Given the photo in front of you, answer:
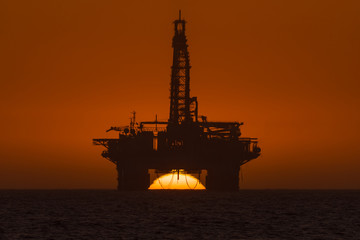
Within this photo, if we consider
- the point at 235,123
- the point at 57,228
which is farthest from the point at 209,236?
the point at 235,123

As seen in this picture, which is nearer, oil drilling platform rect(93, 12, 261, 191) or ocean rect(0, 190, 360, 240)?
ocean rect(0, 190, 360, 240)

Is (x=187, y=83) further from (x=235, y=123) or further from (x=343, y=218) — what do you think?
(x=343, y=218)

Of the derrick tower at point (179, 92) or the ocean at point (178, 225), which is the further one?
the derrick tower at point (179, 92)

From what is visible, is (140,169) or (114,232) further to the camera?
(140,169)

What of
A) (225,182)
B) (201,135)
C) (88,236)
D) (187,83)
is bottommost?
(88,236)

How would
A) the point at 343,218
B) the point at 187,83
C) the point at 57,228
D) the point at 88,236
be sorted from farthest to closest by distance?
the point at 187,83
the point at 343,218
the point at 57,228
the point at 88,236

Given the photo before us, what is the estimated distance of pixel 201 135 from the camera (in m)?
114

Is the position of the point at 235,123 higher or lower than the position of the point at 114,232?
higher

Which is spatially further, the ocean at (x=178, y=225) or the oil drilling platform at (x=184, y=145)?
the oil drilling platform at (x=184, y=145)

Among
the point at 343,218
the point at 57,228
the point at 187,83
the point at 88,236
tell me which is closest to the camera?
the point at 88,236

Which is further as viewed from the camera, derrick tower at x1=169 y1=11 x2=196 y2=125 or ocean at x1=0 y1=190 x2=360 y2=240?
derrick tower at x1=169 y1=11 x2=196 y2=125

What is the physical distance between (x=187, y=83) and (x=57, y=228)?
6161 cm

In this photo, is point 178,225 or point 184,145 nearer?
point 178,225

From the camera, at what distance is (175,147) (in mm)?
113625
